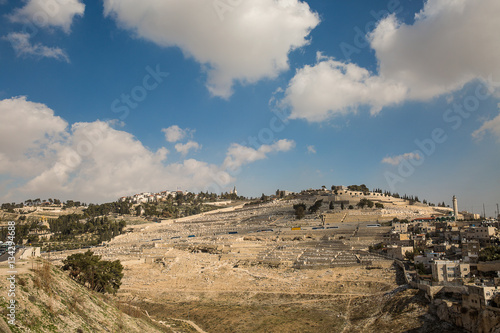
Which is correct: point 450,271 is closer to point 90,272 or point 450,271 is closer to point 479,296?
point 479,296

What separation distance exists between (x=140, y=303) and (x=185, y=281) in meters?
5.82

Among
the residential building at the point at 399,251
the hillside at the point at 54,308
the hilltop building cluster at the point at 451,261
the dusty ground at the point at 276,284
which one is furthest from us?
the residential building at the point at 399,251

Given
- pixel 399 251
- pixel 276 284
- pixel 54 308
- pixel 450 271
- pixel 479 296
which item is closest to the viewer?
pixel 54 308

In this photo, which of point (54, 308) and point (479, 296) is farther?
point (479, 296)

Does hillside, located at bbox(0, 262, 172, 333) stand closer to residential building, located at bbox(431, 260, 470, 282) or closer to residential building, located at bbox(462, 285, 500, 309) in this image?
residential building, located at bbox(462, 285, 500, 309)

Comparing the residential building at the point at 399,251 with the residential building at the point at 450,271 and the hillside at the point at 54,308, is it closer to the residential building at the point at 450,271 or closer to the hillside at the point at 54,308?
the residential building at the point at 450,271

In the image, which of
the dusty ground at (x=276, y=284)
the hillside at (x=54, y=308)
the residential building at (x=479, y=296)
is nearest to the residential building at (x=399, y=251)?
the dusty ground at (x=276, y=284)

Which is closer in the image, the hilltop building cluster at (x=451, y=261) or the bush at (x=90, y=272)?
the hilltop building cluster at (x=451, y=261)

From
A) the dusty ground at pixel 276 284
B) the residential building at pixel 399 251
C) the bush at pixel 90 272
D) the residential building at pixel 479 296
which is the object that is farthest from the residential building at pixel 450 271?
the bush at pixel 90 272

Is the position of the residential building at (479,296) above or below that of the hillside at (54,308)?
below

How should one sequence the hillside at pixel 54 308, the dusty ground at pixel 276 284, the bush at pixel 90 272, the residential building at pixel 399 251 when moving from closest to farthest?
the hillside at pixel 54 308 → the dusty ground at pixel 276 284 → the bush at pixel 90 272 → the residential building at pixel 399 251

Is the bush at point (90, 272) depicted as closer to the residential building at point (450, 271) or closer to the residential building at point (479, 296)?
the residential building at point (479, 296)

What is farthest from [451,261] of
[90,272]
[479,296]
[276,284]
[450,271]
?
[90,272]

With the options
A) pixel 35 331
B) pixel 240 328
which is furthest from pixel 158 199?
pixel 35 331
